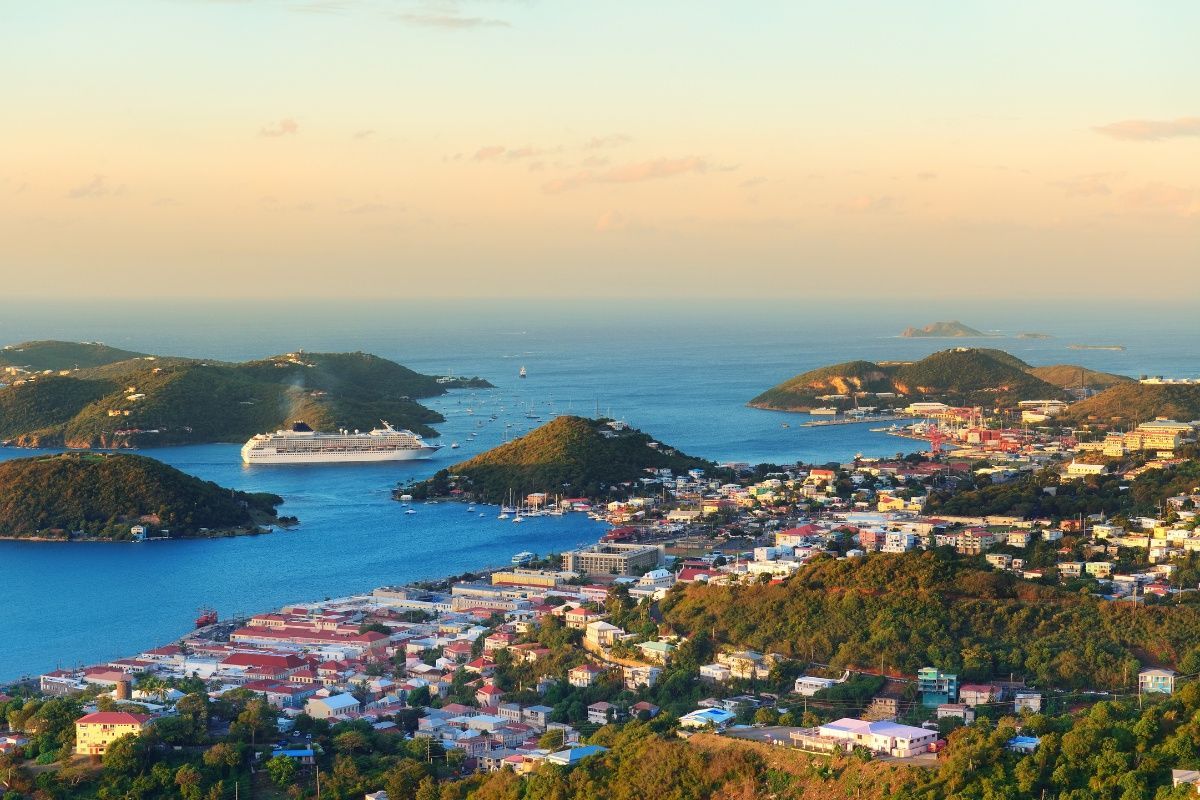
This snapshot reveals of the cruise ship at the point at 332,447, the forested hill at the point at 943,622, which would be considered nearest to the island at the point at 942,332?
the cruise ship at the point at 332,447

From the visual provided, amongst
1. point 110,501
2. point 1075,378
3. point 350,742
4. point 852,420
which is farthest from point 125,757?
point 1075,378

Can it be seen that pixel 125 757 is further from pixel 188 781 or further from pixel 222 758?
pixel 222 758

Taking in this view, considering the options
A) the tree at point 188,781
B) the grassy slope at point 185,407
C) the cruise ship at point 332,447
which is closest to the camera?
the tree at point 188,781

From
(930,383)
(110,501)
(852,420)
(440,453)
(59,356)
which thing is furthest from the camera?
(59,356)

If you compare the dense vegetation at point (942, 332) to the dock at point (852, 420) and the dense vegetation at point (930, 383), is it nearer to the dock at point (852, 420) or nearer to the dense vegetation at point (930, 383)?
the dense vegetation at point (930, 383)

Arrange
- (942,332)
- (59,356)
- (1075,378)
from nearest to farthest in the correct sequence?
(1075,378)
(59,356)
(942,332)

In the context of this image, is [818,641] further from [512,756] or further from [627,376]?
[627,376]

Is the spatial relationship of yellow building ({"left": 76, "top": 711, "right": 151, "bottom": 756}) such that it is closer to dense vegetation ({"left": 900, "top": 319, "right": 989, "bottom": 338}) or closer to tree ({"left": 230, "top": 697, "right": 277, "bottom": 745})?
tree ({"left": 230, "top": 697, "right": 277, "bottom": 745})

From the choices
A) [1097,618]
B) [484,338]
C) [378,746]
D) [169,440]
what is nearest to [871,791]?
[378,746]
